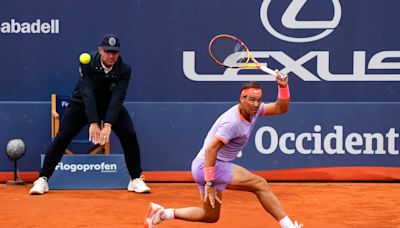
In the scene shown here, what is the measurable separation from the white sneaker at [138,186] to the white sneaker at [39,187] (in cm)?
91

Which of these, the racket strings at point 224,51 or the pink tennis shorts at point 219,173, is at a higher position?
the racket strings at point 224,51

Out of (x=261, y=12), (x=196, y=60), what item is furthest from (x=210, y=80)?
(x=261, y=12)

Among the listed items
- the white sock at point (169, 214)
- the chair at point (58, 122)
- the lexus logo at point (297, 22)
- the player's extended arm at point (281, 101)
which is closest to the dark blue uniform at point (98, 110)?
the chair at point (58, 122)

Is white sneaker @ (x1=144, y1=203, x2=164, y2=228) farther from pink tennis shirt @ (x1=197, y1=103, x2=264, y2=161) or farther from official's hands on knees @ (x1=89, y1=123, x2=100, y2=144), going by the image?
official's hands on knees @ (x1=89, y1=123, x2=100, y2=144)

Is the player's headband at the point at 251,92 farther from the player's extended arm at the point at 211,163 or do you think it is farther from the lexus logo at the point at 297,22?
the lexus logo at the point at 297,22

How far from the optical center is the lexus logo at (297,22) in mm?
10586

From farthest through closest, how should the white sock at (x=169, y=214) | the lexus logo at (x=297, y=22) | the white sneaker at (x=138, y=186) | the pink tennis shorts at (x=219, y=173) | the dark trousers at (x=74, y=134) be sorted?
the lexus logo at (x=297, y=22)
the white sneaker at (x=138, y=186)
the dark trousers at (x=74, y=134)
the white sock at (x=169, y=214)
the pink tennis shorts at (x=219, y=173)

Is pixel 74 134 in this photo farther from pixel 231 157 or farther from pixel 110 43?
pixel 231 157

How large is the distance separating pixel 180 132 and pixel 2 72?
2195 millimetres

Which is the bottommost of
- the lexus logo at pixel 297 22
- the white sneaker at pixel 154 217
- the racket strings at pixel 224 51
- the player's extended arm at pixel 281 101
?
the white sneaker at pixel 154 217

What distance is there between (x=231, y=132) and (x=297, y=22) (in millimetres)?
4201

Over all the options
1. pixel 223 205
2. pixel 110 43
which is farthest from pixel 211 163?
pixel 110 43

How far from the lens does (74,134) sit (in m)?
9.59

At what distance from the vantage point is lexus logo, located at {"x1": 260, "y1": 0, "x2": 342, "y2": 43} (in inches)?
417
